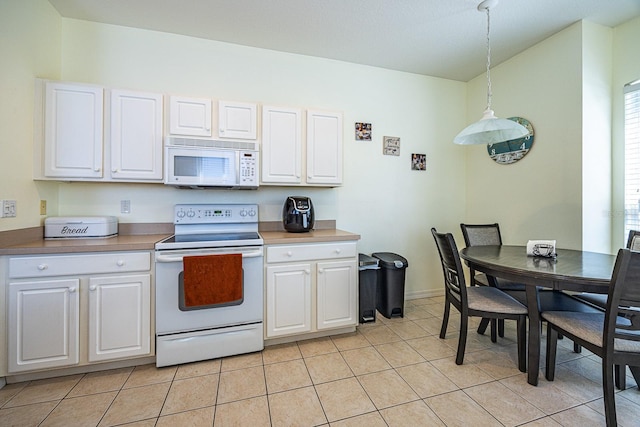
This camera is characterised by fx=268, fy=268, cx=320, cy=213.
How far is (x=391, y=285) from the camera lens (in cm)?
278

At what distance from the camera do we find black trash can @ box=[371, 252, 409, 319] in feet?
9.01

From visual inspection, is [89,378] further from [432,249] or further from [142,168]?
[432,249]

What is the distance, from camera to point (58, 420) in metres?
1.47

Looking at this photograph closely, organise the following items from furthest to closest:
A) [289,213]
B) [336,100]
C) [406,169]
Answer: [406,169]
[336,100]
[289,213]

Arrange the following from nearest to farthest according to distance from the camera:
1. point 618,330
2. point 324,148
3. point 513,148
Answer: point 618,330 → point 324,148 → point 513,148

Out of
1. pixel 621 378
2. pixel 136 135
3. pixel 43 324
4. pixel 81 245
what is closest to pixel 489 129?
pixel 621 378

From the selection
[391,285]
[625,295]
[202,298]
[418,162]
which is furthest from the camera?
[418,162]

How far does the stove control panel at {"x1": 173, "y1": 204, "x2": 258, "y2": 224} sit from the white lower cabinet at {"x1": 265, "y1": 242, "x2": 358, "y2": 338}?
0.57m

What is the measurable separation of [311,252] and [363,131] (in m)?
1.64

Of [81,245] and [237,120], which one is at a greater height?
[237,120]

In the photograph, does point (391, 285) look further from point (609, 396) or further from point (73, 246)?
point (73, 246)

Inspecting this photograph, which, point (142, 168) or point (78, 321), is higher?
point (142, 168)

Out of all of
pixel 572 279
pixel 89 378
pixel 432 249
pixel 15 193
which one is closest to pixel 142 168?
pixel 15 193

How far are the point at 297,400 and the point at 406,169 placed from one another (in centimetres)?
268
